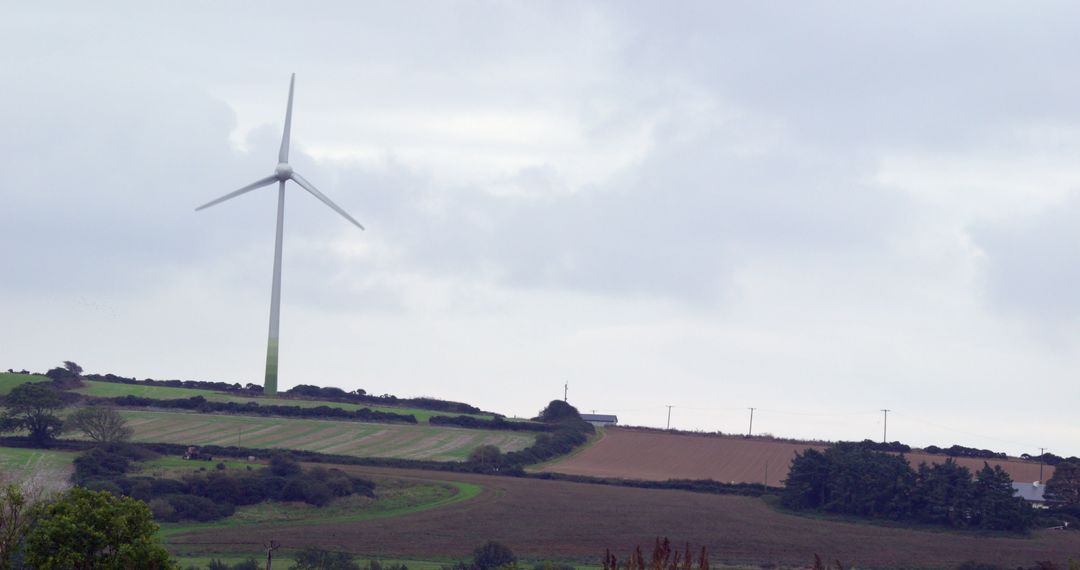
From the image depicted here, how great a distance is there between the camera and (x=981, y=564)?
69.5 m

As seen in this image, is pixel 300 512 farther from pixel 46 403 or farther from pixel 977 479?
pixel 977 479

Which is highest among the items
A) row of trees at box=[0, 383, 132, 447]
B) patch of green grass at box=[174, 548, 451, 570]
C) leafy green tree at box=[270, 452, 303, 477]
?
row of trees at box=[0, 383, 132, 447]

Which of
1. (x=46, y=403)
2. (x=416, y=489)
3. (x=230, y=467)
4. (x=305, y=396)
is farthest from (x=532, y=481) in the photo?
(x=305, y=396)

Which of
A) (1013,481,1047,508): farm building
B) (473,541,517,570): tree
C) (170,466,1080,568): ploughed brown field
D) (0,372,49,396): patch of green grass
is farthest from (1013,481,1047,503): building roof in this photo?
(0,372,49,396): patch of green grass

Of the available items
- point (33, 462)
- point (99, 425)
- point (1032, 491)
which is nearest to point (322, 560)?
point (33, 462)

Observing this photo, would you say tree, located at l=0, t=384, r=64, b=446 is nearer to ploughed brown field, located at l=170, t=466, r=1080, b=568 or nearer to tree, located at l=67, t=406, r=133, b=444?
tree, located at l=67, t=406, r=133, b=444

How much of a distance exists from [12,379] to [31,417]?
1741 inches

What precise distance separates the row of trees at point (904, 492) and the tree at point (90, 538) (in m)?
64.7

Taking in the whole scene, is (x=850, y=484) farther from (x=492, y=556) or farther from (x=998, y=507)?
(x=492, y=556)

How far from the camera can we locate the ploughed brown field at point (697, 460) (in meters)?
109

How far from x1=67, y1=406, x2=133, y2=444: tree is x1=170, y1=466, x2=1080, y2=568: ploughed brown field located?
104 ft

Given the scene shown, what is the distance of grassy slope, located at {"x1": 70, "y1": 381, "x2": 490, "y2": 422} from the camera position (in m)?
136

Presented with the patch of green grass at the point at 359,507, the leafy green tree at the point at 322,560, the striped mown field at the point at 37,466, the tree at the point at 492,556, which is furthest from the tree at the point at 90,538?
the striped mown field at the point at 37,466

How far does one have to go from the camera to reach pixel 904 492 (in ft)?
307
